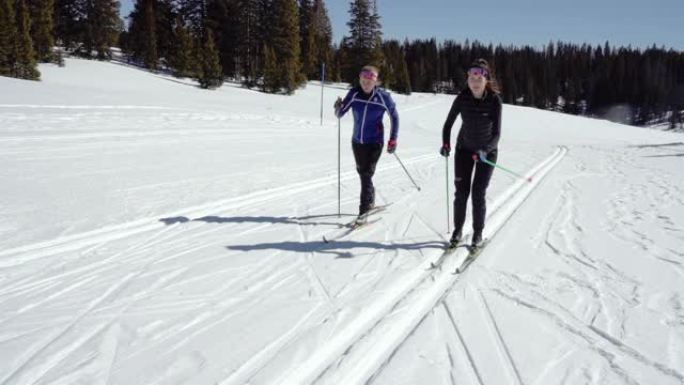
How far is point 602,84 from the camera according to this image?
10662 cm

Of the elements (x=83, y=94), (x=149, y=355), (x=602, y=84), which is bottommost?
(x=149, y=355)

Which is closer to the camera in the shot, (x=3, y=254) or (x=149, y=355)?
(x=149, y=355)

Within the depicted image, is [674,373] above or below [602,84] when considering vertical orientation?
below

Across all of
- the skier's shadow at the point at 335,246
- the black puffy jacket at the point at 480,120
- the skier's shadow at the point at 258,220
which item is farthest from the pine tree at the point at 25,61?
the black puffy jacket at the point at 480,120

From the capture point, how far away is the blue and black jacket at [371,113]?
635cm

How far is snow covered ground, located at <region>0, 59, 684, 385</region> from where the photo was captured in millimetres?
3193

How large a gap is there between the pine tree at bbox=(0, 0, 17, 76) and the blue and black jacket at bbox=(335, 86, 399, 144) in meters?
25.6

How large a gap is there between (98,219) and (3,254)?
140cm

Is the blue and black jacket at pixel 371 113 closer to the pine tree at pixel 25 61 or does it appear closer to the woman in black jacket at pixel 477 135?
the woman in black jacket at pixel 477 135

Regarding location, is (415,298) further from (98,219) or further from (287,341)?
(98,219)

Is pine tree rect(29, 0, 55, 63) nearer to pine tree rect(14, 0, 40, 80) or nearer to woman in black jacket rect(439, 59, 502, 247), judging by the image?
pine tree rect(14, 0, 40, 80)

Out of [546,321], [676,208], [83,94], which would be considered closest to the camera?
[546,321]

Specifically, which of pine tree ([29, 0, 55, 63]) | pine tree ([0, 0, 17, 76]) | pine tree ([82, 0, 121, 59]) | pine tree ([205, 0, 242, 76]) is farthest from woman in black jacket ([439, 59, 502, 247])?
pine tree ([205, 0, 242, 76])

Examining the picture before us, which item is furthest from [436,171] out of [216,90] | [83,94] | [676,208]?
[216,90]
